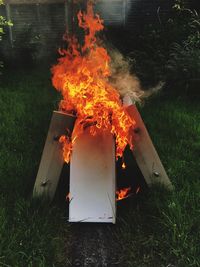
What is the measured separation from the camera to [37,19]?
35.1 ft

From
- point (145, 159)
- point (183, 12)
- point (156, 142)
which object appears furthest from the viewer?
point (183, 12)

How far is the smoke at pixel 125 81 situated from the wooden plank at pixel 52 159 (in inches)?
120

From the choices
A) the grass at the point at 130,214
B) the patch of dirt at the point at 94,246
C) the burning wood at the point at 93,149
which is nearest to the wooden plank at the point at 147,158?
the burning wood at the point at 93,149

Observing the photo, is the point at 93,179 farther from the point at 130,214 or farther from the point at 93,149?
the point at 130,214

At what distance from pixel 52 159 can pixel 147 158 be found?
3.23ft

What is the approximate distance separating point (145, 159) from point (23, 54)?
710 centimetres

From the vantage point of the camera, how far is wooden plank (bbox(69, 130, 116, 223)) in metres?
4.20

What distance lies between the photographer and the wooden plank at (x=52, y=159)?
14.0 feet

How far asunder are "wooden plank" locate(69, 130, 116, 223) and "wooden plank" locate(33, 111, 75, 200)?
0.59ft

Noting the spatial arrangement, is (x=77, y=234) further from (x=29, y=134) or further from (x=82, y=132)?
(x=29, y=134)

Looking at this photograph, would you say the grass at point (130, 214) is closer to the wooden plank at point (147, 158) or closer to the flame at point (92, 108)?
the wooden plank at point (147, 158)

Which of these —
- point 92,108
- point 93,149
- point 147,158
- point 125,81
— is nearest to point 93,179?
point 93,149

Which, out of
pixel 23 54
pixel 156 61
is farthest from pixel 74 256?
pixel 23 54

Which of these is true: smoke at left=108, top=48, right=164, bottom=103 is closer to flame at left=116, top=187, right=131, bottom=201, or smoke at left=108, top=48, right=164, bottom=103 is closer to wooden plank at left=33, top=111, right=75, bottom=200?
flame at left=116, top=187, right=131, bottom=201
